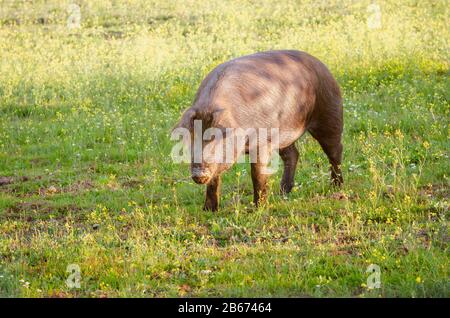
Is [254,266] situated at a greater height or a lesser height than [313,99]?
lesser

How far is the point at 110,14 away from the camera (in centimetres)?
1959

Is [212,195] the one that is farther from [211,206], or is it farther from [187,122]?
[187,122]

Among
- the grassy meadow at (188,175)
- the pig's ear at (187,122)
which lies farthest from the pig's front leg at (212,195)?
the pig's ear at (187,122)

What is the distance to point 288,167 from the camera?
27.1 feet

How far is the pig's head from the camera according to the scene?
6.66 m

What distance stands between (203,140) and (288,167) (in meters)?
1.87

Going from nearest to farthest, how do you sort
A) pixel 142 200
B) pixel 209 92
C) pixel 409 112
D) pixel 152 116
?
pixel 209 92 < pixel 142 200 < pixel 409 112 < pixel 152 116

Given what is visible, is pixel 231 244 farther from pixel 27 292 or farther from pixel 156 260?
pixel 27 292

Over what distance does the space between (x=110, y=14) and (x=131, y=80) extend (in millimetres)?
7231

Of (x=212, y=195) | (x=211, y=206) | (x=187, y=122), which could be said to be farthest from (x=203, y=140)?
(x=211, y=206)

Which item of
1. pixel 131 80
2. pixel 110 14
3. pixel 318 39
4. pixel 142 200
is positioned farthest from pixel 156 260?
pixel 110 14

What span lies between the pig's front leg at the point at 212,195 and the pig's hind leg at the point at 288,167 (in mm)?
970

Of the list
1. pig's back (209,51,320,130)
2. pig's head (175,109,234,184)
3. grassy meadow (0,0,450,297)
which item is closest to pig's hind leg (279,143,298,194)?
grassy meadow (0,0,450,297)

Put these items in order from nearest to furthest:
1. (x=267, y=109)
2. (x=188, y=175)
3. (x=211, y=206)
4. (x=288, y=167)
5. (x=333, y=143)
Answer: (x=267, y=109)
(x=211, y=206)
(x=333, y=143)
(x=288, y=167)
(x=188, y=175)
